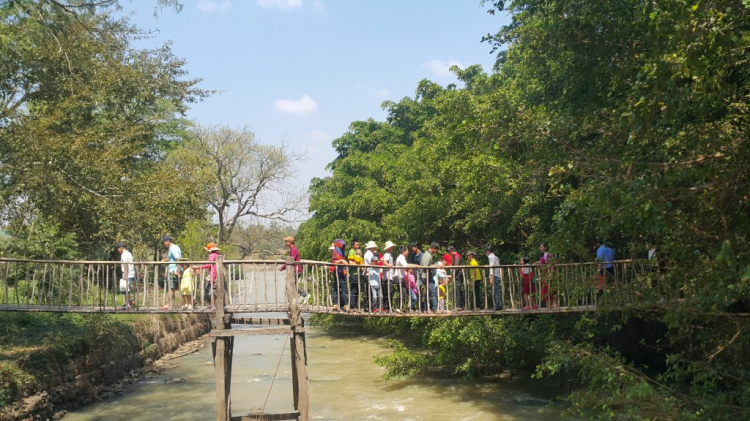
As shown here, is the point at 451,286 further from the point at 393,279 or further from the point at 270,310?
the point at 270,310

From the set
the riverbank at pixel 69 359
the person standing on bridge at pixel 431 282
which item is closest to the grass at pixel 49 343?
the riverbank at pixel 69 359

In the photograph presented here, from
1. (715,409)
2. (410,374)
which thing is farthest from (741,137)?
(410,374)

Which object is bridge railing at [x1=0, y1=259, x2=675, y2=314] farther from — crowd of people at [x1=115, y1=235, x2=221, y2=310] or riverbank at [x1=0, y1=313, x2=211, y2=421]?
riverbank at [x1=0, y1=313, x2=211, y2=421]

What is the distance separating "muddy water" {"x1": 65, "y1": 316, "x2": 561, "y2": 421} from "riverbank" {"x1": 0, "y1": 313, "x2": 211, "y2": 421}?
563mm

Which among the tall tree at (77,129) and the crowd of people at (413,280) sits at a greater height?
the tall tree at (77,129)

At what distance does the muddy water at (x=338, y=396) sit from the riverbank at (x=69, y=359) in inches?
22.2

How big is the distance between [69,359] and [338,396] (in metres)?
6.61

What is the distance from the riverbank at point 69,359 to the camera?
531 inches

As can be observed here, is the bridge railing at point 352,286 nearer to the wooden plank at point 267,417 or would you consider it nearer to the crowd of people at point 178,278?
the crowd of people at point 178,278

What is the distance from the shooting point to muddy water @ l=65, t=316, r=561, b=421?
1458 centimetres

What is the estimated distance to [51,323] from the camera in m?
18.3

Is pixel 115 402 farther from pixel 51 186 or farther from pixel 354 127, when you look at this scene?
pixel 354 127

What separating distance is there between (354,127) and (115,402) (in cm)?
2476

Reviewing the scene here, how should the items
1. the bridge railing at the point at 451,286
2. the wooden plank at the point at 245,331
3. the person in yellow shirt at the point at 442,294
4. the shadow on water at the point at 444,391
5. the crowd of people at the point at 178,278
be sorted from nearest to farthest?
the wooden plank at the point at 245,331 → the bridge railing at the point at 451,286 → the crowd of people at the point at 178,278 → the person in yellow shirt at the point at 442,294 → the shadow on water at the point at 444,391
